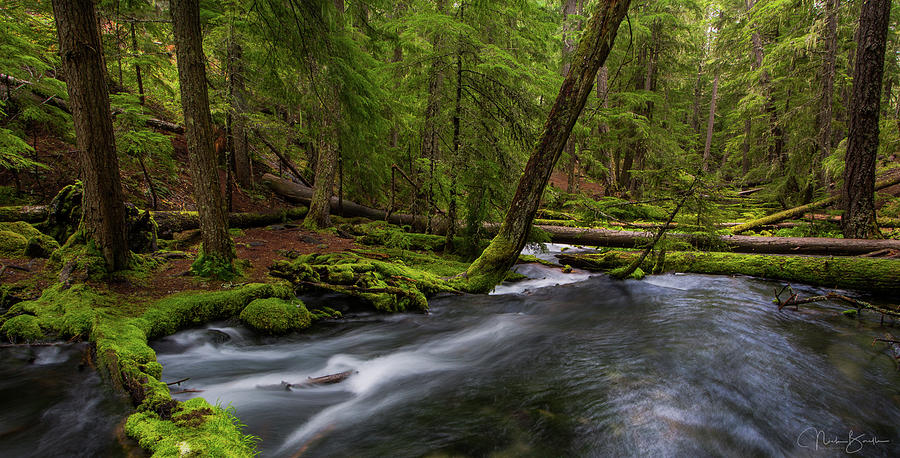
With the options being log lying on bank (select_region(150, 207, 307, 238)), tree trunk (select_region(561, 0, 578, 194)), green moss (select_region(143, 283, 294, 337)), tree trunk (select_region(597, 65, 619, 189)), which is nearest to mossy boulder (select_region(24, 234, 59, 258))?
log lying on bank (select_region(150, 207, 307, 238))

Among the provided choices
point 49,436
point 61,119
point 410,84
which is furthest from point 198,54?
point 61,119

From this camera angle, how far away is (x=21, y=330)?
12.3 ft

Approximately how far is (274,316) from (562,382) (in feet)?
12.9

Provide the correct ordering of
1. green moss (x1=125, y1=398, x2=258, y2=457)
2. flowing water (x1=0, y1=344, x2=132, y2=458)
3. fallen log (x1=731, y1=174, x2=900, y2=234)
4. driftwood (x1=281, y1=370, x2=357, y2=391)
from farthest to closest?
1. fallen log (x1=731, y1=174, x2=900, y2=234)
2. driftwood (x1=281, y1=370, x2=357, y2=391)
3. flowing water (x1=0, y1=344, x2=132, y2=458)
4. green moss (x1=125, y1=398, x2=258, y2=457)

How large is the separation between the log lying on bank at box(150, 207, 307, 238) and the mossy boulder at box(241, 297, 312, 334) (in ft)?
11.9

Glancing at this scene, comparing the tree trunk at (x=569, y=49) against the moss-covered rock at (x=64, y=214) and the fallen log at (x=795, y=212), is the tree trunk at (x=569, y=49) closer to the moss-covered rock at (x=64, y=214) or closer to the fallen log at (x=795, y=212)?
the fallen log at (x=795, y=212)

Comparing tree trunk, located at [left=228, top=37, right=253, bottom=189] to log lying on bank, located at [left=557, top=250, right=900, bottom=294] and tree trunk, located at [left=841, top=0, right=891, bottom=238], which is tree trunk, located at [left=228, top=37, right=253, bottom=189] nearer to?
log lying on bank, located at [left=557, top=250, right=900, bottom=294]

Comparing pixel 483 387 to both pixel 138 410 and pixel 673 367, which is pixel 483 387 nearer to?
pixel 673 367

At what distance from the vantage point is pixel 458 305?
7000 millimetres

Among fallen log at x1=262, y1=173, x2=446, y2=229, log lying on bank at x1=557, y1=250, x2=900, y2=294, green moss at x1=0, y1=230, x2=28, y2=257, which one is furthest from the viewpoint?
fallen log at x1=262, y1=173, x2=446, y2=229

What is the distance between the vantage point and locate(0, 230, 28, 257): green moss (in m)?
5.66

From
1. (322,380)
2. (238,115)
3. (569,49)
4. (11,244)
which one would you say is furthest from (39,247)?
(569,49)
